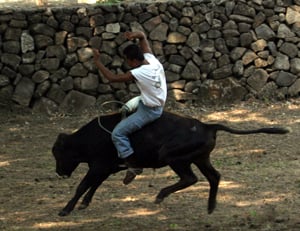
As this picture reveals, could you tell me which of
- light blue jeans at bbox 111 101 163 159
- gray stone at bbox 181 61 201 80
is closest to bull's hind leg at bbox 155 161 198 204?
light blue jeans at bbox 111 101 163 159

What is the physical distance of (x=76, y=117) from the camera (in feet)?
40.2

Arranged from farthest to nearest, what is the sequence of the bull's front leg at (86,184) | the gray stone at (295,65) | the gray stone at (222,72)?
the gray stone at (295,65)
the gray stone at (222,72)
the bull's front leg at (86,184)

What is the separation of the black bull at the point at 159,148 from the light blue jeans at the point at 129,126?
0.20ft

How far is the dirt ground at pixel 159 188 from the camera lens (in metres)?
6.61

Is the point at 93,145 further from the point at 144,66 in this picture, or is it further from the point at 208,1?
the point at 208,1

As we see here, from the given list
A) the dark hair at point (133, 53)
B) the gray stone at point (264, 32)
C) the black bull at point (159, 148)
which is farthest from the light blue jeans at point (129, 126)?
the gray stone at point (264, 32)

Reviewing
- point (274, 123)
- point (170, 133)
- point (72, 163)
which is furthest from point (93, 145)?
point (274, 123)

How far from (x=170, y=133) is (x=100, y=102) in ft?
20.8

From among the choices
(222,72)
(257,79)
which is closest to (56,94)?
(222,72)

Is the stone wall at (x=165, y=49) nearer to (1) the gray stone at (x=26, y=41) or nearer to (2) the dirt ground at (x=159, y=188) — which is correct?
(1) the gray stone at (x=26, y=41)

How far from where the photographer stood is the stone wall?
12.3m

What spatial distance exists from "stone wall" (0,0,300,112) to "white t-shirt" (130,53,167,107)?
20.0ft

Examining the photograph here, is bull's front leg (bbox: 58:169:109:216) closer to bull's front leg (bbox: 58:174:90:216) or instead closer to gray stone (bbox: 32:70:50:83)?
bull's front leg (bbox: 58:174:90:216)

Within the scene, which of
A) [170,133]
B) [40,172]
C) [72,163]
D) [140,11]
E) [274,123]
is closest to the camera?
[170,133]
